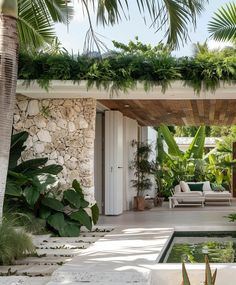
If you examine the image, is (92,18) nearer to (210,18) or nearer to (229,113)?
(210,18)

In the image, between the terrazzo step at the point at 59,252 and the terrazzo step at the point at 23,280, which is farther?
the terrazzo step at the point at 59,252

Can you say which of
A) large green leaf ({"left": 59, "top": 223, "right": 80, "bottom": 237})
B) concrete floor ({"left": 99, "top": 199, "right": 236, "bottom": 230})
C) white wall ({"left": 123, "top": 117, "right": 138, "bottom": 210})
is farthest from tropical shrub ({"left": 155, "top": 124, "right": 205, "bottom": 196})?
large green leaf ({"left": 59, "top": 223, "right": 80, "bottom": 237})

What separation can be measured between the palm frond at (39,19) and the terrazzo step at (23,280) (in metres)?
4.94

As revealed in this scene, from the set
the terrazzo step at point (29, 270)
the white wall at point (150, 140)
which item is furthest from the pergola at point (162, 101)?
the terrazzo step at point (29, 270)

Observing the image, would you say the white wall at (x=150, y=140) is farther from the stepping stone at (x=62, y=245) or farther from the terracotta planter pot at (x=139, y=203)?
the stepping stone at (x=62, y=245)

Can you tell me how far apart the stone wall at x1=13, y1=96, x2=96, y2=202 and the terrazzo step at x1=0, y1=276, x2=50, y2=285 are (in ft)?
17.8

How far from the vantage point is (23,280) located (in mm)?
6566

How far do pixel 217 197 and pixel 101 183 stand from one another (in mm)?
6018

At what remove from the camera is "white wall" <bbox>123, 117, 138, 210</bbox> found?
55.6ft

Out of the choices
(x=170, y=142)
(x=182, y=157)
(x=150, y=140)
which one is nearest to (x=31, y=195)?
(x=150, y=140)

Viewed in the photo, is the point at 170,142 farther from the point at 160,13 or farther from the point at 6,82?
the point at 6,82

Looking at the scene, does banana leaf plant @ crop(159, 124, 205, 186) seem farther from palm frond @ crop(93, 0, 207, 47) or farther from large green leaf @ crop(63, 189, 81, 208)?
palm frond @ crop(93, 0, 207, 47)

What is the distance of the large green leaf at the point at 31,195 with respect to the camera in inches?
405

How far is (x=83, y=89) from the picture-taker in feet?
37.1
